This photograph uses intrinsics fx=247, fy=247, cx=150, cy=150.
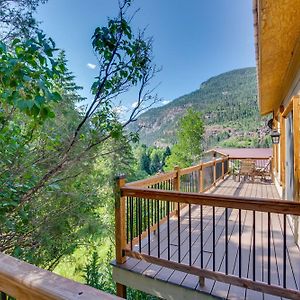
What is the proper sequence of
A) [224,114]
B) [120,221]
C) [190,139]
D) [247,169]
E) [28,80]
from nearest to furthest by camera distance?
[28,80]
[120,221]
[247,169]
[190,139]
[224,114]

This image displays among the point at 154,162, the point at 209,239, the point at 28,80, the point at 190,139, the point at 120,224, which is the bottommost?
the point at 154,162

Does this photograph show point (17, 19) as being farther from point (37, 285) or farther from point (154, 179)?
point (37, 285)

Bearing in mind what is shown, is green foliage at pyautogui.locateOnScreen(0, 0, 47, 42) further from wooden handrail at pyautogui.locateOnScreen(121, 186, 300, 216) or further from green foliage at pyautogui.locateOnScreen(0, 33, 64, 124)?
wooden handrail at pyautogui.locateOnScreen(121, 186, 300, 216)

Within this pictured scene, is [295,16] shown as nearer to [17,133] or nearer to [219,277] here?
[219,277]

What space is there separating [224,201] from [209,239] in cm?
189

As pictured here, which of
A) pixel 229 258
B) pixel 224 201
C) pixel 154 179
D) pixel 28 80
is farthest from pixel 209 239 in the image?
pixel 28 80

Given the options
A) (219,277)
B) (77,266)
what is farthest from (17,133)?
(77,266)

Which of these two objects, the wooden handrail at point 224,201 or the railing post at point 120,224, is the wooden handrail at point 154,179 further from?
the wooden handrail at point 224,201

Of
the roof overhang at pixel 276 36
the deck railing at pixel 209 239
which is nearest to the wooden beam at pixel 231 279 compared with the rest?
the deck railing at pixel 209 239

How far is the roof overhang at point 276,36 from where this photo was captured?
8.28 ft

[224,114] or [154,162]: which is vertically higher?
[224,114]

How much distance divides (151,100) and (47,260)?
4.65 metres

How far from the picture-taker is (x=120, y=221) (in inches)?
126

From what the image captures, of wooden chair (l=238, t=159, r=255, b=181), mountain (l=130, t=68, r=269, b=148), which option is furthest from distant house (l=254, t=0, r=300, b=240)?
mountain (l=130, t=68, r=269, b=148)
